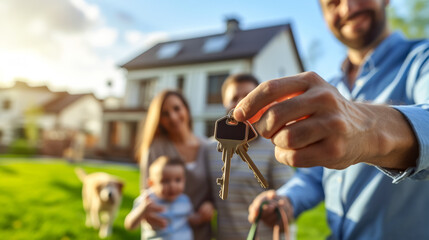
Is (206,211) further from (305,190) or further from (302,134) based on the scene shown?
(302,134)

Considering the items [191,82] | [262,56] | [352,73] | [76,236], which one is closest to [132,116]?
[191,82]

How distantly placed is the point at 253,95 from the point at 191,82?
57.7 feet

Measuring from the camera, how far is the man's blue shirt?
107 cm

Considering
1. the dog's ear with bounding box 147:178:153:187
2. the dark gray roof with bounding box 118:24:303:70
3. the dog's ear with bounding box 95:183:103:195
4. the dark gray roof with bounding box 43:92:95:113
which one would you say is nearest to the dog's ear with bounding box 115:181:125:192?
the dog's ear with bounding box 95:183:103:195

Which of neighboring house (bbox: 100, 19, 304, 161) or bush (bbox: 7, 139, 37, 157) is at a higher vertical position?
neighboring house (bbox: 100, 19, 304, 161)

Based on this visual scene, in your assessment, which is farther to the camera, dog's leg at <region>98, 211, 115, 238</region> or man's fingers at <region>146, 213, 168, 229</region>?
dog's leg at <region>98, 211, 115, 238</region>

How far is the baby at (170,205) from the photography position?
83.7 inches

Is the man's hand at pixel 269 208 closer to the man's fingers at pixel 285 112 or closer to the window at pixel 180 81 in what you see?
the man's fingers at pixel 285 112

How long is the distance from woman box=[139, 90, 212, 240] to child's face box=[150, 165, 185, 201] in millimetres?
129

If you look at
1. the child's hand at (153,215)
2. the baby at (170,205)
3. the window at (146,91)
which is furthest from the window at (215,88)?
the child's hand at (153,215)

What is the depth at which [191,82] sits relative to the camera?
17.8m

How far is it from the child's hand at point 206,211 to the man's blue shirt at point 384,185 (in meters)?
1.02

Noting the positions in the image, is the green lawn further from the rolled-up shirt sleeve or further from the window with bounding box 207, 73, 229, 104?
the window with bounding box 207, 73, 229, 104

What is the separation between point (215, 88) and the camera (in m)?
17.1
